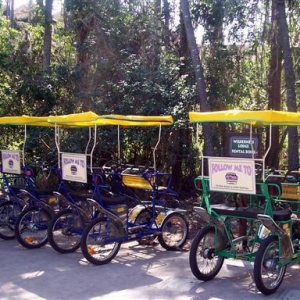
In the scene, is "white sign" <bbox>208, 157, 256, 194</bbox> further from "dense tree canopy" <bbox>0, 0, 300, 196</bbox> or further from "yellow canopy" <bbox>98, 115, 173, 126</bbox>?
"dense tree canopy" <bbox>0, 0, 300, 196</bbox>

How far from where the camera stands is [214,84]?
1146cm

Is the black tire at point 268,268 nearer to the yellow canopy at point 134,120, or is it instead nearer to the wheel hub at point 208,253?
the wheel hub at point 208,253

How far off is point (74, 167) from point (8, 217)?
5.96ft

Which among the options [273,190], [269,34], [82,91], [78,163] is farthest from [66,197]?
[269,34]

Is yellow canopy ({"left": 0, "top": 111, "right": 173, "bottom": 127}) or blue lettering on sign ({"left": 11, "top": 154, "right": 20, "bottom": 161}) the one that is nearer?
yellow canopy ({"left": 0, "top": 111, "right": 173, "bottom": 127})

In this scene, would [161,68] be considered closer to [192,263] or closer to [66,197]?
[66,197]

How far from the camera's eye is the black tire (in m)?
5.34

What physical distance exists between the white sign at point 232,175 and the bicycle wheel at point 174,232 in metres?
2.01

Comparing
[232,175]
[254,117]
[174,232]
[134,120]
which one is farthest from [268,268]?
[134,120]

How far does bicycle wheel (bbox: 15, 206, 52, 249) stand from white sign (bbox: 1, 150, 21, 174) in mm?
906

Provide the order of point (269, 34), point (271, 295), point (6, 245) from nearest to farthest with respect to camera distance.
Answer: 1. point (271, 295)
2. point (6, 245)
3. point (269, 34)

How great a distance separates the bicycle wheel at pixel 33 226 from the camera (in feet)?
24.9

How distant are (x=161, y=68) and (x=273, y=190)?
653 cm

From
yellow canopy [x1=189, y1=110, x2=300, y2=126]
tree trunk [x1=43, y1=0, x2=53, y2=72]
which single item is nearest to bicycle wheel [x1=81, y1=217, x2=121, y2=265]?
yellow canopy [x1=189, y1=110, x2=300, y2=126]
